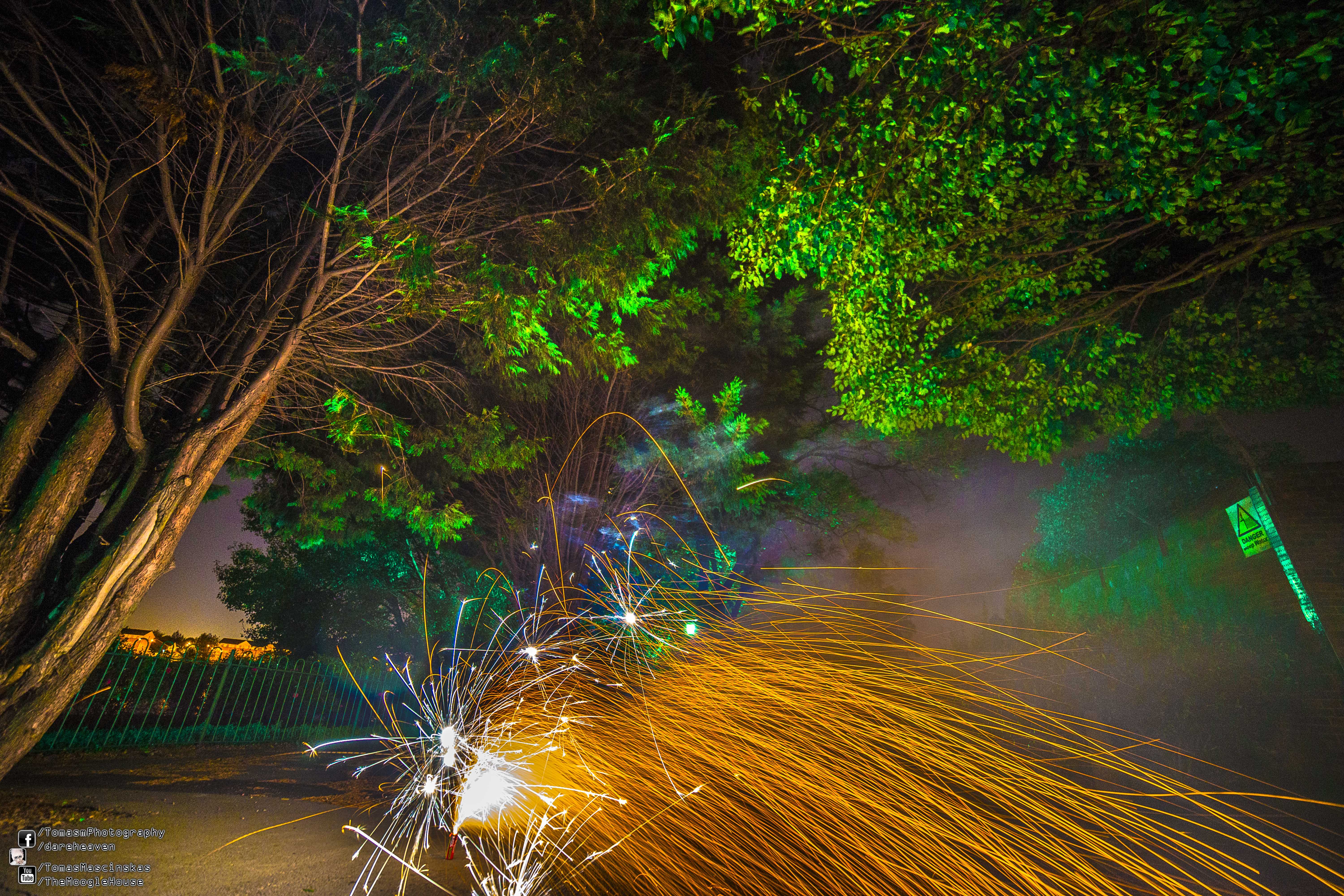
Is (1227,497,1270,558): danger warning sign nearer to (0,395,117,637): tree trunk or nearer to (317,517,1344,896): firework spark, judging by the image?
(317,517,1344,896): firework spark

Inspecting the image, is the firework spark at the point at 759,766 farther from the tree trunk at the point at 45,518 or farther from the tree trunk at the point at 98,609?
the tree trunk at the point at 45,518

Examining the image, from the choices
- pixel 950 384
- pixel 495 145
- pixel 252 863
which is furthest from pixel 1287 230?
pixel 252 863

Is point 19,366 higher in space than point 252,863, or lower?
higher

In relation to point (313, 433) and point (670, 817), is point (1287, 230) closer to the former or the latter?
point (670, 817)

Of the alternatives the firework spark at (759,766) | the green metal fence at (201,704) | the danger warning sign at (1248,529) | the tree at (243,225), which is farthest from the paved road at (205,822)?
the danger warning sign at (1248,529)

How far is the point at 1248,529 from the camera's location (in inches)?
353

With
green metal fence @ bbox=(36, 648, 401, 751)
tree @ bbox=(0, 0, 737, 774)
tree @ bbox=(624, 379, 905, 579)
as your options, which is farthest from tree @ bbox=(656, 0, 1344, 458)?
green metal fence @ bbox=(36, 648, 401, 751)

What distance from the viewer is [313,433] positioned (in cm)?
787

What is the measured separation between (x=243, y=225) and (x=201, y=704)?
8.59 m

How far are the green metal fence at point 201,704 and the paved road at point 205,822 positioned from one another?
28.3 inches

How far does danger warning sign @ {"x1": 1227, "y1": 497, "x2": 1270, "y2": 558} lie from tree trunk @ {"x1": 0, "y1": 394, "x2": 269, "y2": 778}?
13.6 metres

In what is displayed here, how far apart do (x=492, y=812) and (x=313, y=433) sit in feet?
21.7

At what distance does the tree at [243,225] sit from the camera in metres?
4.31

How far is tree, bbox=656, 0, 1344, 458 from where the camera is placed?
4.58m
